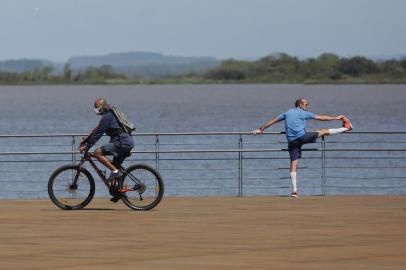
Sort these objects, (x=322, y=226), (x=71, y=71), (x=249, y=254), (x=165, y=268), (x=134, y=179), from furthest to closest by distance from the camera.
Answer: (x=71, y=71) < (x=134, y=179) < (x=322, y=226) < (x=249, y=254) < (x=165, y=268)

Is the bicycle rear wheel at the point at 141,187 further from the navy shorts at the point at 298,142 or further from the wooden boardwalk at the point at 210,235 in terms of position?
the navy shorts at the point at 298,142

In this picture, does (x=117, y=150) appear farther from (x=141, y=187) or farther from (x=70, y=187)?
(x=70, y=187)

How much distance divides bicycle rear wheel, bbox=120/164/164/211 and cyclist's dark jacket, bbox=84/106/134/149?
1.21 ft

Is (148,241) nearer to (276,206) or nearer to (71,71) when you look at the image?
(276,206)

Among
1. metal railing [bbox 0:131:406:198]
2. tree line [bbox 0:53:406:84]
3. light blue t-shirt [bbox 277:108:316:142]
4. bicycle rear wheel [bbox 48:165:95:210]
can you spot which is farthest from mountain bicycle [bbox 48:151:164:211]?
tree line [bbox 0:53:406:84]

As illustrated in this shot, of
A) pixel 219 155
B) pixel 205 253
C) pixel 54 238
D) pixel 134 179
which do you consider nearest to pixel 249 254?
pixel 205 253

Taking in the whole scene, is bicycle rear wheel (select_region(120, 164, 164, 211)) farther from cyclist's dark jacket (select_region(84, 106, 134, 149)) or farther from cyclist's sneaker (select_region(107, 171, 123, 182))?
cyclist's dark jacket (select_region(84, 106, 134, 149))

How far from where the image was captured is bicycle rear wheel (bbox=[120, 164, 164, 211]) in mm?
17695

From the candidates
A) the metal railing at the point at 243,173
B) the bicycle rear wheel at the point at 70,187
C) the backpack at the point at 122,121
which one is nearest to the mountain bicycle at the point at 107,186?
the bicycle rear wheel at the point at 70,187

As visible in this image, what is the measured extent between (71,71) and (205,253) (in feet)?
600

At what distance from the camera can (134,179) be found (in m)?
17.9

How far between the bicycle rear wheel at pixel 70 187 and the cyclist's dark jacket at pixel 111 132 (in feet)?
1.91

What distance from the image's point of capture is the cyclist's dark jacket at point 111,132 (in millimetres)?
17750

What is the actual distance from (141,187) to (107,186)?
0.63 m
